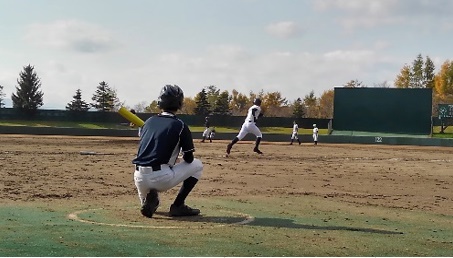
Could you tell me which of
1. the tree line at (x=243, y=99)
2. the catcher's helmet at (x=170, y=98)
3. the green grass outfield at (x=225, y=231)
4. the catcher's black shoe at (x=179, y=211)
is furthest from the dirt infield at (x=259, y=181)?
the tree line at (x=243, y=99)

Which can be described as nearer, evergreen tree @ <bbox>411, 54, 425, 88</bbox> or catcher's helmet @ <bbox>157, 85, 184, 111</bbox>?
catcher's helmet @ <bbox>157, 85, 184, 111</bbox>

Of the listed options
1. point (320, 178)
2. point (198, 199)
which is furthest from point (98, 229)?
point (320, 178)

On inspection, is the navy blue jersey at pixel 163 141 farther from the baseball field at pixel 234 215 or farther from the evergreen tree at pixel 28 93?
the evergreen tree at pixel 28 93

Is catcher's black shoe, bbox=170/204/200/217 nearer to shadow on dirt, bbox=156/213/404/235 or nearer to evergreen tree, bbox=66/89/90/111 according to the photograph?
shadow on dirt, bbox=156/213/404/235

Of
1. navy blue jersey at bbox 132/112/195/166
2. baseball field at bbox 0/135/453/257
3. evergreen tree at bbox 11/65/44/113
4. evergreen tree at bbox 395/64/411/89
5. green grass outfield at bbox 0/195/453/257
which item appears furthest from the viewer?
evergreen tree at bbox 395/64/411/89

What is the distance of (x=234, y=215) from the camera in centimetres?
800

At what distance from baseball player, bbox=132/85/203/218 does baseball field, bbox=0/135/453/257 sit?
28cm

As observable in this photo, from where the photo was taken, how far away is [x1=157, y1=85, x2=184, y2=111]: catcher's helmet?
301 inches

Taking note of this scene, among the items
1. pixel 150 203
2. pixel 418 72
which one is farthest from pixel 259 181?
pixel 418 72

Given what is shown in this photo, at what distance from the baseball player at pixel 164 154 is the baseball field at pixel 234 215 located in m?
0.28

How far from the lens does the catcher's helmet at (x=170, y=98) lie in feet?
25.0

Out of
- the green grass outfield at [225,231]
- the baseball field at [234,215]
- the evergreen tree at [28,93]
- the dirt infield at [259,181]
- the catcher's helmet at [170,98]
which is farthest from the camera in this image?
the evergreen tree at [28,93]

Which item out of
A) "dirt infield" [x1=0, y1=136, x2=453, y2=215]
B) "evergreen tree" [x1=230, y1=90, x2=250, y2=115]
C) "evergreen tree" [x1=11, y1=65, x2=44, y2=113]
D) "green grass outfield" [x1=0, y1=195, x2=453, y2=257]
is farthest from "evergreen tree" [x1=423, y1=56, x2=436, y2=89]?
"green grass outfield" [x1=0, y1=195, x2=453, y2=257]

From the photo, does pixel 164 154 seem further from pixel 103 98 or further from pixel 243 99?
pixel 243 99
